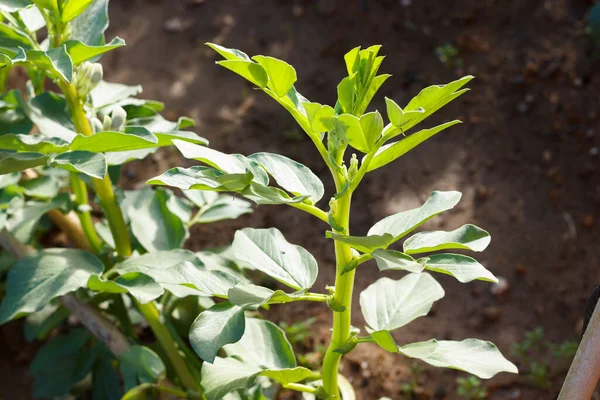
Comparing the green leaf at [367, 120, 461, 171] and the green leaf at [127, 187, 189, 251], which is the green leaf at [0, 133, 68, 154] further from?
the green leaf at [367, 120, 461, 171]

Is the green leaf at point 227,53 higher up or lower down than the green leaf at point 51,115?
higher up

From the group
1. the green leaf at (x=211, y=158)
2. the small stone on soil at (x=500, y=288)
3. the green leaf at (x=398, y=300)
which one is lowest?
the small stone on soil at (x=500, y=288)

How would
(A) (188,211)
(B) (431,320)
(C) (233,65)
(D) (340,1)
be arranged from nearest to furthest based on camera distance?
(C) (233,65) → (A) (188,211) → (B) (431,320) → (D) (340,1)

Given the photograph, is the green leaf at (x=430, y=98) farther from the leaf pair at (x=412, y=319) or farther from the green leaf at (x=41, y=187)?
the green leaf at (x=41, y=187)

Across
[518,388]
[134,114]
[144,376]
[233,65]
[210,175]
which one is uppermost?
[233,65]

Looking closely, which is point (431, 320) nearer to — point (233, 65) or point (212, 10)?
point (233, 65)

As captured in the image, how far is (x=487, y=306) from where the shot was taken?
2.11m

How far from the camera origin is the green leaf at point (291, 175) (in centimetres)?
112

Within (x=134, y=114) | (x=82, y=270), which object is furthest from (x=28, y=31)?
(x=82, y=270)

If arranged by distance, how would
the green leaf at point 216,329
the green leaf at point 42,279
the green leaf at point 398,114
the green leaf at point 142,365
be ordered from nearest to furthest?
the green leaf at point 398,114, the green leaf at point 216,329, the green leaf at point 42,279, the green leaf at point 142,365

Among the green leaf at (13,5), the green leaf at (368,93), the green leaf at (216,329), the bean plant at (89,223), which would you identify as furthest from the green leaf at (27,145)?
the green leaf at (368,93)

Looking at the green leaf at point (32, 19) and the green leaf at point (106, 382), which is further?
the green leaf at point (106, 382)

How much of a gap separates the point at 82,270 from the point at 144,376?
0.27 meters

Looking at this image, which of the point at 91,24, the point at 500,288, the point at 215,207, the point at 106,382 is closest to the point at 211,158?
the point at 91,24
